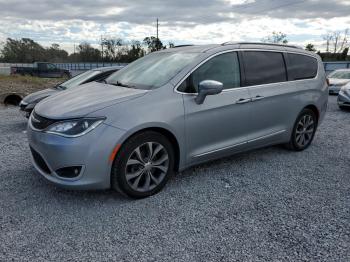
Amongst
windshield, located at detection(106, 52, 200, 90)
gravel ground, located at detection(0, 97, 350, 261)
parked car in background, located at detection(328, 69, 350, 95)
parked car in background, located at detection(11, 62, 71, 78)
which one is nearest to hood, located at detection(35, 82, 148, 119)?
windshield, located at detection(106, 52, 200, 90)

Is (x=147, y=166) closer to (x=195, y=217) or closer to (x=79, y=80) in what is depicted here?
(x=195, y=217)

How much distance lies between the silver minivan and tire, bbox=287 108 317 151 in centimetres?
7

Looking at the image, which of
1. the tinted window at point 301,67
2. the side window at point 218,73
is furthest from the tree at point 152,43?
the side window at point 218,73

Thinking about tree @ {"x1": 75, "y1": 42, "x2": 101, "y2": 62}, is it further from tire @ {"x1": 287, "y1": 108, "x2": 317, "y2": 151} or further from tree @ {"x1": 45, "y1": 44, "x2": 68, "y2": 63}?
tire @ {"x1": 287, "y1": 108, "x2": 317, "y2": 151}

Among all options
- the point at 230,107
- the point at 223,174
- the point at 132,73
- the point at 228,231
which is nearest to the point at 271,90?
the point at 230,107

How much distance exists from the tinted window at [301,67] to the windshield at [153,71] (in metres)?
1.78

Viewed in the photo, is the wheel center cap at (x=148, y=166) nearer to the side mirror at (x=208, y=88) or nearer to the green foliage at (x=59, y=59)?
the side mirror at (x=208, y=88)

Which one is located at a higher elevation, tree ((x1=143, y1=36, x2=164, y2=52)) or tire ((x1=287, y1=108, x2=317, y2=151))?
tree ((x1=143, y1=36, x2=164, y2=52))

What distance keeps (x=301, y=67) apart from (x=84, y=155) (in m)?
3.67

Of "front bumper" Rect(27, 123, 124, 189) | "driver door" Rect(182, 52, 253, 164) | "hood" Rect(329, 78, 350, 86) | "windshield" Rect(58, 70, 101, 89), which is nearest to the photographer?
"front bumper" Rect(27, 123, 124, 189)

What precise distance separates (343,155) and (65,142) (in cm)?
430

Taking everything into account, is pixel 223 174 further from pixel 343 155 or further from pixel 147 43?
pixel 147 43

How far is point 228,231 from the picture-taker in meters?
2.63

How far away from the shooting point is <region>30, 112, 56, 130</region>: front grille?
9.55 ft
